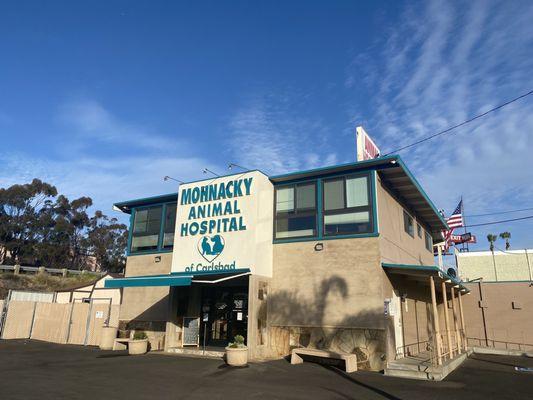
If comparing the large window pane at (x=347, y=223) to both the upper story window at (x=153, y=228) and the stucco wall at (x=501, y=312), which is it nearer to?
the upper story window at (x=153, y=228)

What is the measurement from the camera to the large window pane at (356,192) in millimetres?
15055

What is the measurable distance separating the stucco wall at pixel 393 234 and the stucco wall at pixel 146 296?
32.1 ft

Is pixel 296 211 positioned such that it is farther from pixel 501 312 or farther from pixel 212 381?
pixel 501 312

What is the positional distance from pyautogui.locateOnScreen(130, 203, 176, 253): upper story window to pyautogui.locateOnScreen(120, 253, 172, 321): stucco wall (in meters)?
0.50

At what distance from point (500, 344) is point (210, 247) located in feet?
53.5

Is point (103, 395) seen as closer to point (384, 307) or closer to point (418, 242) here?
point (384, 307)

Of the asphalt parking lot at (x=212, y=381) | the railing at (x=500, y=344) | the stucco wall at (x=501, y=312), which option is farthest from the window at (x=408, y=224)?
the railing at (x=500, y=344)

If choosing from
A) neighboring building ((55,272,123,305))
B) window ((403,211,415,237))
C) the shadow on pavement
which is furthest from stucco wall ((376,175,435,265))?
neighboring building ((55,272,123,305))

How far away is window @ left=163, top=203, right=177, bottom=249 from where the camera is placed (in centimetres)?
1917

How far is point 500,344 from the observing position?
69.4ft

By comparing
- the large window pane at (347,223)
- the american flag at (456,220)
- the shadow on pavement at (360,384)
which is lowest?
the shadow on pavement at (360,384)

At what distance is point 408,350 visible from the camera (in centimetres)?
1570

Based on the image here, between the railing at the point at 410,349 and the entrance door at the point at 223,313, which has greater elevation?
A: the entrance door at the point at 223,313

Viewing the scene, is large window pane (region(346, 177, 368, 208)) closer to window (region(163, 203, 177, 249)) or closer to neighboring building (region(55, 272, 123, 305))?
window (region(163, 203, 177, 249))
